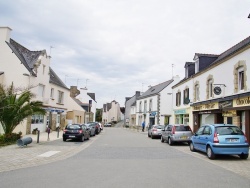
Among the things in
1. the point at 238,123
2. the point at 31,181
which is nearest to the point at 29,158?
the point at 31,181

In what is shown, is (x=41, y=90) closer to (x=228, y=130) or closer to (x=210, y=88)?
(x=210, y=88)

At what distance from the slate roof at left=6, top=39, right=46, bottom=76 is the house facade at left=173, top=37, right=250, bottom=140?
1605 centimetres

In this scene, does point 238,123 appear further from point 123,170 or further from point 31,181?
point 31,181

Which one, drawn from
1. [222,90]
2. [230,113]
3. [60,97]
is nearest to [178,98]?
[222,90]

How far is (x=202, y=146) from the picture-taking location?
13133mm

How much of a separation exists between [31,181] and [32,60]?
921 inches

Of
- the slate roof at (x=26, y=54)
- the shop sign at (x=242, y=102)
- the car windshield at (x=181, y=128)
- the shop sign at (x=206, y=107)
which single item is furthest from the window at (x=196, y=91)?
the slate roof at (x=26, y=54)

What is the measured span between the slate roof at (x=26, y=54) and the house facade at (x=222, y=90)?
16049mm

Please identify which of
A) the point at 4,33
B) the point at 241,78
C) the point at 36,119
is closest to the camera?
the point at 241,78

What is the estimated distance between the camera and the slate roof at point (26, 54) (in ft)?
86.6

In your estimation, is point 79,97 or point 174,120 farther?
point 79,97

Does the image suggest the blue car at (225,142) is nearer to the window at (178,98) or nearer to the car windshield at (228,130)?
the car windshield at (228,130)

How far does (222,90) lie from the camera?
19484mm

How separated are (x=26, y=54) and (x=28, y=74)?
431cm
